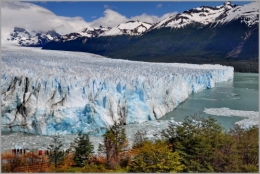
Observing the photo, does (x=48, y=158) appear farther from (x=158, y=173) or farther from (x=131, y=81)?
(x=131, y=81)

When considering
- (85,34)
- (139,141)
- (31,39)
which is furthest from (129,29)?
(139,141)

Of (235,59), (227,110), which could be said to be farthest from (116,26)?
(227,110)

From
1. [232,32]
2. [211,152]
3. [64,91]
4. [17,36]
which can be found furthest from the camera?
[17,36]

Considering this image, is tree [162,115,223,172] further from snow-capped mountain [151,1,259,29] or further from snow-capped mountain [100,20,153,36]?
snow-capped mountain [100,20,153,36]

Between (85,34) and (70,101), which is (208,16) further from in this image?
(70,101)

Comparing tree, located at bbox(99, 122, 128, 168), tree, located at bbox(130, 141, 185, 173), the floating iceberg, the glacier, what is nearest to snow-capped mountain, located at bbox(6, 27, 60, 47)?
the floating iceberg

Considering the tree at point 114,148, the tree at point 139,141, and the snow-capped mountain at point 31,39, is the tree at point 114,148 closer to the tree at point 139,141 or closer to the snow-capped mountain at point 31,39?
the tree at point 139,141

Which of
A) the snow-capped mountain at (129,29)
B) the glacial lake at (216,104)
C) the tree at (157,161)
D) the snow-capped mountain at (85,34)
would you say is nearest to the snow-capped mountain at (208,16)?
the snow-capped mountain at (129,29)
